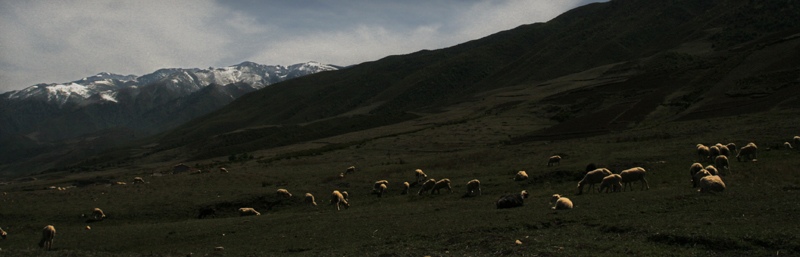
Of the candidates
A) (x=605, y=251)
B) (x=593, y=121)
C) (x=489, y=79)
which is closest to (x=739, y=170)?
(x=605, y=251)

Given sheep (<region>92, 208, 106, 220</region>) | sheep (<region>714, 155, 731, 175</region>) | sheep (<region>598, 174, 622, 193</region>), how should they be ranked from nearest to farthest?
sheep (<region>598, 174, 622, 193</region>), sheep (<region>714, 155, 731, 175</region>), sheep (<region>92, 208, 106, 220</region>)

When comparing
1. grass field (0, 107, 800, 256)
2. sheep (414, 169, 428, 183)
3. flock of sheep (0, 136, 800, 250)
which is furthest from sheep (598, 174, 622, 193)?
sheep (414, 169, 428, 183)

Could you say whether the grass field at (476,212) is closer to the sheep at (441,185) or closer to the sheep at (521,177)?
the sheep at (521,177)

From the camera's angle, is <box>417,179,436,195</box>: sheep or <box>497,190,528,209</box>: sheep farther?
<box>417,179,436,195</box>: sheep

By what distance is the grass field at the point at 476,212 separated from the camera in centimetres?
1207

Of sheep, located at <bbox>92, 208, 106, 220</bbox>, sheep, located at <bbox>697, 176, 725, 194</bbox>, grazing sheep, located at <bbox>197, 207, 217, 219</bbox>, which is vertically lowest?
grazing sheep, located at <bbox>197, 207, 217, 219</bbox>

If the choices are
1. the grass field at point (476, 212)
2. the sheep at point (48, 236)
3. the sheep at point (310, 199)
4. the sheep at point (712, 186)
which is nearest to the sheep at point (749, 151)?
the grass field at point (476, 212)

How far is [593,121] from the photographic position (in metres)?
62.2

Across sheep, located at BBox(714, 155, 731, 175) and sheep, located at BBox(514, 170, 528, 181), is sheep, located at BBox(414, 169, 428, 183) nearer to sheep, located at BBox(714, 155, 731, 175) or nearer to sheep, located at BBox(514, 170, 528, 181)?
Result: sheep, located at BBox(514, 170, 528, 181)

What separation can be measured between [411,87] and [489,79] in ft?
113

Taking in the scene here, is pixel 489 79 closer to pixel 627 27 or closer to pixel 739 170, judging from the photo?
pixel 627 27

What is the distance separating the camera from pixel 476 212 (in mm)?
18328

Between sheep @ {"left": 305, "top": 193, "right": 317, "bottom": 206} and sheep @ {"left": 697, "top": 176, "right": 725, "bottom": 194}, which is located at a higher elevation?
sheep @ {"left": 697, "top": 176, "right": 725, "bottom": 194}

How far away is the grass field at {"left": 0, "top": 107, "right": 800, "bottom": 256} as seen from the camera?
12.1 metres
